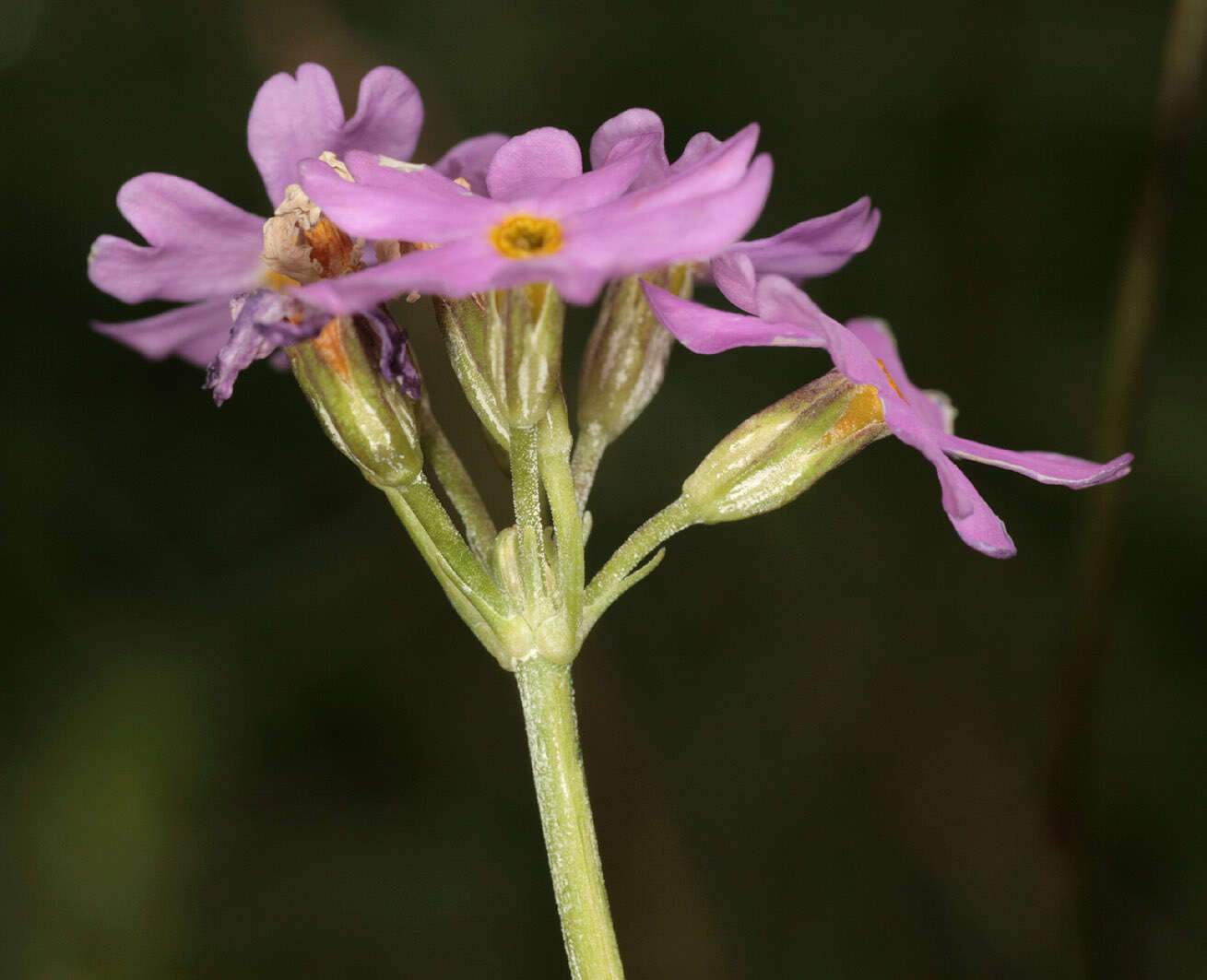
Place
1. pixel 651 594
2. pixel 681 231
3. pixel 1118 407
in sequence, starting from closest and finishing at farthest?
pixel 681 231 → pixel 1118 407 → pixel 651 594

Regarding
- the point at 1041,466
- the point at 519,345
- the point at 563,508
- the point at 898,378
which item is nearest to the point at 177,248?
the point at 519,345

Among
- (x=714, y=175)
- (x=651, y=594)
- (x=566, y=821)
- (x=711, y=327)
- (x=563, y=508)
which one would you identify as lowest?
(x=566, y=821)

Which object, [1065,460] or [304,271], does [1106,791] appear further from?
[304,271]

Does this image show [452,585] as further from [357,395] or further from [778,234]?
[778,234]

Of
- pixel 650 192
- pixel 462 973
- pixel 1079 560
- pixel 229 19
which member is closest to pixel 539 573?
pixel 650 192

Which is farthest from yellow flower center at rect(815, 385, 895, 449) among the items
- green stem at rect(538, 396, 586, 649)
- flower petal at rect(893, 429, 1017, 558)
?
green stem at rect(538, 396, 586, 649)

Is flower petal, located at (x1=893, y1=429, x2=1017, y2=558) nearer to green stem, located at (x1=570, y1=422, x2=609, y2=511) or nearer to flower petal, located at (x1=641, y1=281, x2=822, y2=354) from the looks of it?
flower petal, located at (x1=641, y1=281, x2=822, y2=354)

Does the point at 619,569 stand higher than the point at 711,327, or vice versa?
the point at 711,327

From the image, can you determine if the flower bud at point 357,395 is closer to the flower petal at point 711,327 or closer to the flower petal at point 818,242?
the flower petal at point 711,327
